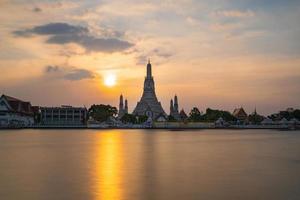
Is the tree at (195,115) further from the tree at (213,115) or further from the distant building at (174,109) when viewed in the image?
the distant building at (174,109)

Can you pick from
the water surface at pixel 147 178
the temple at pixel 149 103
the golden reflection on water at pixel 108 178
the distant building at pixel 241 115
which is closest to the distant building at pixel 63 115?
the temple at pixel 149 103

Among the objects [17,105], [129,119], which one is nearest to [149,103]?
[129,119]

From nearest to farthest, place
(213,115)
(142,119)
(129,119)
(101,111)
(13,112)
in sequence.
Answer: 1. (13,112)
2. (101,111)
3. (213,115)
4. (142,119)
5. (129,119)

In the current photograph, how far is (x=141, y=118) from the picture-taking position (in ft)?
451

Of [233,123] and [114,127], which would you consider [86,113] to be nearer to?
[114,127]

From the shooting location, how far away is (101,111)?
4916 inches

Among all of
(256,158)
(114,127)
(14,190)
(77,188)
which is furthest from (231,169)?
(114,127)

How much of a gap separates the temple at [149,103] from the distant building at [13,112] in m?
38.4

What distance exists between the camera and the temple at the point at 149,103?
144 m

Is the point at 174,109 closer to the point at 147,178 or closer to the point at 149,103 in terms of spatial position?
the point at 149,103

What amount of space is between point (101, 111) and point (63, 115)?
41.5ft

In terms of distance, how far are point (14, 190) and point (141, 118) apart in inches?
4632

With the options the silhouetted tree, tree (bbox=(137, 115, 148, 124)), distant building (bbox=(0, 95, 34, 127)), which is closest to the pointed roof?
distant building (bbox=(0, 95, 34, 127))

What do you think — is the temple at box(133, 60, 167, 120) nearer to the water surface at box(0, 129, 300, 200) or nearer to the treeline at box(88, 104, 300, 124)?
the treeline at box(88, 104, 300, 124)
